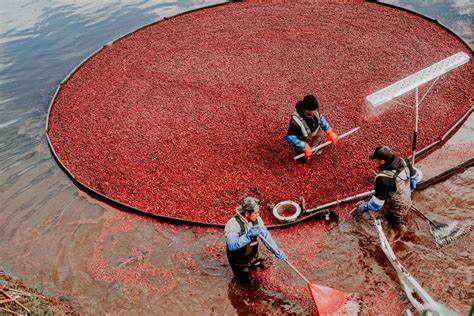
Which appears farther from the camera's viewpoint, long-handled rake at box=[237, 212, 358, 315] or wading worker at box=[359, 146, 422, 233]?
wading worker at box=[359, 146, 422, 233]

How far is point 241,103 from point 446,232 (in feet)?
16.6

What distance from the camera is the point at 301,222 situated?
21.2 ft

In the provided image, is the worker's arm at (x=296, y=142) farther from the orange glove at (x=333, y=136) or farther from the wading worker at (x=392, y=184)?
the wading worker at (x=392, y=184)

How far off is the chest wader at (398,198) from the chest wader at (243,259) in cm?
196

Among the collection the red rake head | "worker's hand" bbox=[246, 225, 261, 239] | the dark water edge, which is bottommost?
the red rake head

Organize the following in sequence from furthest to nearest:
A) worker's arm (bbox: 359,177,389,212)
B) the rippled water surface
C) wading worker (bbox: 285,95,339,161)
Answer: wading worker (bbox: 285,95,339,161) → the rippled water surface → worker's arm (bbox: 359,177,389,212)

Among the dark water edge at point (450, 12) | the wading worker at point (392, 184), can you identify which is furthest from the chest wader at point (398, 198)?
the dark water edge at point (450, 12)

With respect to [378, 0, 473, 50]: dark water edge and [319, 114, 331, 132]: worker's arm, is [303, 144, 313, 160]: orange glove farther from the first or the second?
[378, 0, 473, 50]: dark water edge

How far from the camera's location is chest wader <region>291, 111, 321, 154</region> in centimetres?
711

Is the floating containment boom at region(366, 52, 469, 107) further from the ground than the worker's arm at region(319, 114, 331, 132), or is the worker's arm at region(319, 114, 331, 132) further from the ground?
the floating containment boom at region(366, 52, 469, 107)

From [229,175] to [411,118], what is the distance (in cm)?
389

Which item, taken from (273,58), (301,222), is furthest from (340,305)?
(273,58)

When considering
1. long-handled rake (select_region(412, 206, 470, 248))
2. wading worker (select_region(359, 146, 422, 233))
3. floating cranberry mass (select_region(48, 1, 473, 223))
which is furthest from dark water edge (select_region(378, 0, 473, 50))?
wading worker (select_region(359, 146, 422, 233))

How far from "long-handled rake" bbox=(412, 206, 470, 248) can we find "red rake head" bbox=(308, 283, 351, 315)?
1.68 meters
